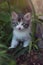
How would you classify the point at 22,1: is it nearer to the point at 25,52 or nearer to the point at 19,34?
the point at 19,34

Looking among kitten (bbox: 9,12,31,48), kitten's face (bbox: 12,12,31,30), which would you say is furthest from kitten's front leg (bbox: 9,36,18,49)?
kitten's face (bbox: 12,12,31,30)

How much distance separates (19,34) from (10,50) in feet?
0.48

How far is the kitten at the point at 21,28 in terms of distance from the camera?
1.53 metres

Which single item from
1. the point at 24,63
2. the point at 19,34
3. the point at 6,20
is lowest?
the point at 24,63

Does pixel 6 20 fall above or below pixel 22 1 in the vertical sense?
below

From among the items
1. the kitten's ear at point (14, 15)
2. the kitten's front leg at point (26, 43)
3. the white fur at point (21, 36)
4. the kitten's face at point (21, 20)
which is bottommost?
the kitten's front leg at point (26, 43)

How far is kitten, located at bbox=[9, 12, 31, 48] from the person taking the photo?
1534mm

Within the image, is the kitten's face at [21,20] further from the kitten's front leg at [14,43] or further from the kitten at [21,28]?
the kitten's front leg at [14,43]

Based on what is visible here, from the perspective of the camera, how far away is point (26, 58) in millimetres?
1498

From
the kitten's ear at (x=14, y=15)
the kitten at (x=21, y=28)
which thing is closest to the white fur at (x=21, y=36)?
the kitten at (x=21, y=28)

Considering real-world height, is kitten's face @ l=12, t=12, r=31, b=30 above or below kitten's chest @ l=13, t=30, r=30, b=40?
above

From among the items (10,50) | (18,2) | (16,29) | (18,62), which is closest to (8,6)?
(18,2)

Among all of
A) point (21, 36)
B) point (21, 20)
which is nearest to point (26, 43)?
point (21, 36)

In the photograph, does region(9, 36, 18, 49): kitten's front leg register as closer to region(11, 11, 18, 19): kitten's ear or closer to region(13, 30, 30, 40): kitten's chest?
region(13, 30, 30, 40): kitten's chest
